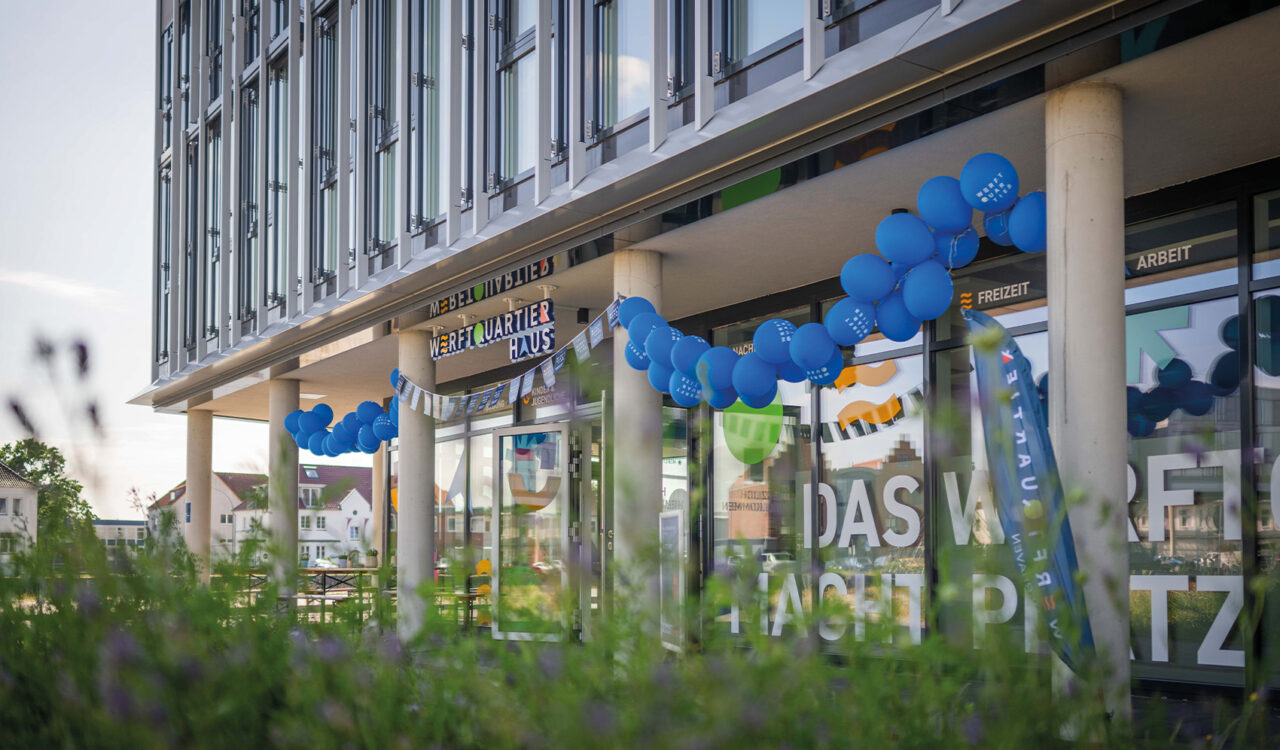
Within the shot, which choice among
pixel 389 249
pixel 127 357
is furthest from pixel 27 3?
pixel 389 249

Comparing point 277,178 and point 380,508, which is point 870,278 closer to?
point 277,178

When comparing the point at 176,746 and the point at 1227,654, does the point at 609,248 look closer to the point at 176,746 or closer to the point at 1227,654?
the point at 1227,654

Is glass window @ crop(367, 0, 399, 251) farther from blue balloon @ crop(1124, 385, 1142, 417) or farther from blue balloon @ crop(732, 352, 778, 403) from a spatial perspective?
→ blue balloon @ crop(1124, 385, 1142, 417)

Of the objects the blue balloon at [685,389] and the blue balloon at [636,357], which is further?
the blue balloon at [636,357]

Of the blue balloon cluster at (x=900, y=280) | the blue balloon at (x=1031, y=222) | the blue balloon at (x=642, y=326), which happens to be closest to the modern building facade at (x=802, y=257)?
the blue balloon at (x=1031, y=222)

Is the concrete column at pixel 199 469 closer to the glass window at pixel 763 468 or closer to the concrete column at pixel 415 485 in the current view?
the concrete column at pixel 415 485

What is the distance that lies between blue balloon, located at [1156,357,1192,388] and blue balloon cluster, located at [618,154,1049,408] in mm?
1415

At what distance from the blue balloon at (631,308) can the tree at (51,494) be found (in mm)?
5089

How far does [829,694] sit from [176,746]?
913 mm

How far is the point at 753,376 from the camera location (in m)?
6.60

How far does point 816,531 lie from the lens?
356 inches

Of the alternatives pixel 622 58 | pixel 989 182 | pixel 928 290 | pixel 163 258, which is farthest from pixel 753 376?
pixel 163 258

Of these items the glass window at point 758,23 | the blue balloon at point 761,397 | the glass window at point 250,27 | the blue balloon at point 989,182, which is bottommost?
the blue balloon at point 761,397

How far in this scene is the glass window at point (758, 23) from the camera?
6.68m
